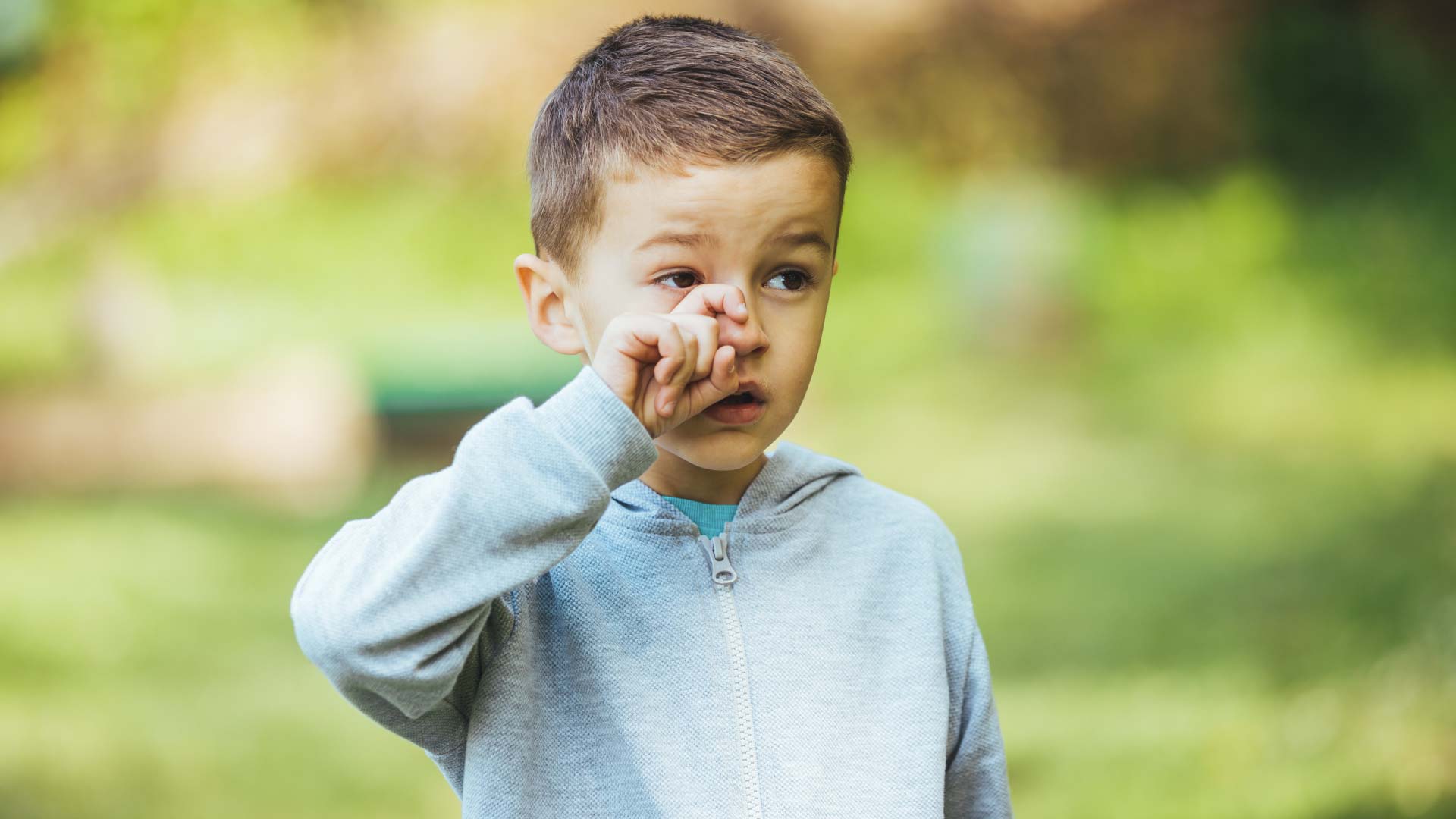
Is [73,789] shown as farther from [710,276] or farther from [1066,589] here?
[710,276]

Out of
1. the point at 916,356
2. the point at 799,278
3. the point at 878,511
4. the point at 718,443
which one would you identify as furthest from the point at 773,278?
the point at 916,356

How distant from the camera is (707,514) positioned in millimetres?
1122

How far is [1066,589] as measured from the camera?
10.2ft

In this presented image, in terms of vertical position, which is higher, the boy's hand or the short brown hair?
the short brown hair

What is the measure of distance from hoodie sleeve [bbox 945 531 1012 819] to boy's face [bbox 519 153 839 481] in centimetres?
25

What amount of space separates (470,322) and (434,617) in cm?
223

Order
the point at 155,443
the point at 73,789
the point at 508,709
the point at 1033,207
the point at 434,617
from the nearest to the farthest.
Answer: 1. the point at 434,617
2. the point at 508,709
3. the point at 73,789
4. the point at 155,443
5. the point at 1033,207

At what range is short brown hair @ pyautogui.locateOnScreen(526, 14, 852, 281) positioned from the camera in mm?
1006

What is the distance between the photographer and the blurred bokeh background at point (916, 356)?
2914 millimetres

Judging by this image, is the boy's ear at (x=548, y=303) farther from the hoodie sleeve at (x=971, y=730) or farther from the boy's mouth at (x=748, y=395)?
the hoodie sleeve at (x=971, y=730)

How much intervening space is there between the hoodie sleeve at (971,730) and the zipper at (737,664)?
219 mm

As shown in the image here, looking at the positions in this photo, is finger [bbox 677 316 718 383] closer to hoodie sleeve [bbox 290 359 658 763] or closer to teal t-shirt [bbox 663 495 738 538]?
hoodie sleeve [bbox 290 359 658 763]

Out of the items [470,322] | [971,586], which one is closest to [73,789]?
[470,322]

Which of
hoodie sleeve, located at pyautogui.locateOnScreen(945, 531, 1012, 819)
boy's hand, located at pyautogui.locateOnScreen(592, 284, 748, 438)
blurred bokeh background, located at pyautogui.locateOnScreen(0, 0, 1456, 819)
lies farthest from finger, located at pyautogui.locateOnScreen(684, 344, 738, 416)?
blurred bokeh background, located at pyautogui.locateOnScreen(0, 0, 1456, 819)
